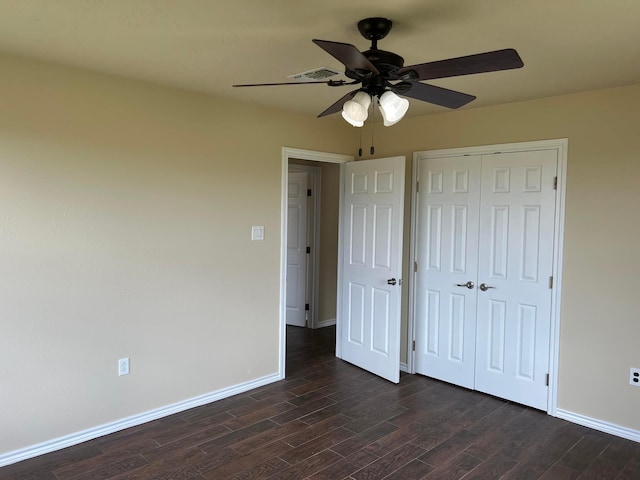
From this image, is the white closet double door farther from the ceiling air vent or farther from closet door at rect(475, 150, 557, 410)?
the ceiling air vent

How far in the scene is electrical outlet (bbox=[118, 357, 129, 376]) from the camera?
3129mm

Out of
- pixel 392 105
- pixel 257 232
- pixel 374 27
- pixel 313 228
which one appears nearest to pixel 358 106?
pixel 392 105

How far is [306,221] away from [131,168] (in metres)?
2.85

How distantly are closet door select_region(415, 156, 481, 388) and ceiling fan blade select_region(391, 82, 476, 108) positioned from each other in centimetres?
169

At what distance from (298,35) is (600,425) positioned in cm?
327

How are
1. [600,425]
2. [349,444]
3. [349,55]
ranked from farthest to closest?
[600,425] → [349,444] → [349,55]

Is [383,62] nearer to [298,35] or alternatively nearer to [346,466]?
[298,35]

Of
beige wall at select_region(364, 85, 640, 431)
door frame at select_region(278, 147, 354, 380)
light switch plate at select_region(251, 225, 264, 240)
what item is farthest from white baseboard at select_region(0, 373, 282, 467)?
beige wall at select_region(364, 85, 640, 431)

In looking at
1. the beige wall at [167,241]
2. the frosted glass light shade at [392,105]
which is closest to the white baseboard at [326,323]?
the beige wall at [167,241]

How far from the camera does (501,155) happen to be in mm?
3654

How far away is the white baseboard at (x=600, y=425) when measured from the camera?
3107 millimetres

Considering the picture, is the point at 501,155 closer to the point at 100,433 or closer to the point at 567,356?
the point at 567,356

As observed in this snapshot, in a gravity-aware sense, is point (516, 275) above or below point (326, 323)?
above

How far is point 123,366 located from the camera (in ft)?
10.3
